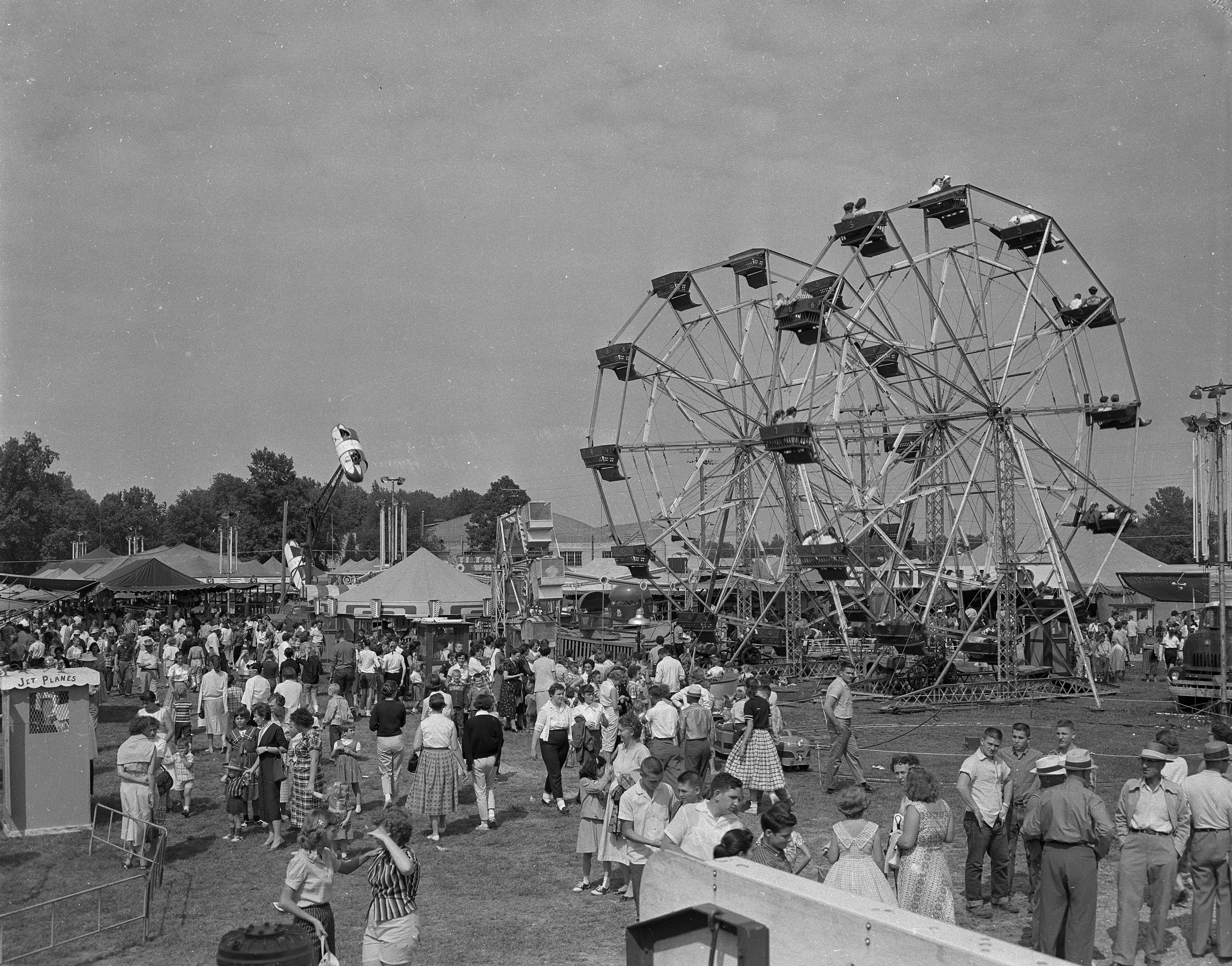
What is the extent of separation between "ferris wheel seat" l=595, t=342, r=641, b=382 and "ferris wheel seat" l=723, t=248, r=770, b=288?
384cm

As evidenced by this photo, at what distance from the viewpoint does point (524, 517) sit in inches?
1227

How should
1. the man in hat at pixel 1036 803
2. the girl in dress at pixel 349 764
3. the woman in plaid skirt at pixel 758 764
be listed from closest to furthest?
1. the man in hat at pixel 1036 803
2. the woman in plaid skirt at pixel 758 764
3. the girl in dress at pixel 349 764

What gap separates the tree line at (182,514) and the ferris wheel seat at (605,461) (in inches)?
1526

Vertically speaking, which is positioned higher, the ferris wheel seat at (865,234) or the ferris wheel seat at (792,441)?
the ferris wheel seat at (865,234)

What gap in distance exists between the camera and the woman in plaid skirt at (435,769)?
424 inches

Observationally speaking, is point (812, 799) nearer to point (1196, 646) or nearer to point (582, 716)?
point (582, 716)

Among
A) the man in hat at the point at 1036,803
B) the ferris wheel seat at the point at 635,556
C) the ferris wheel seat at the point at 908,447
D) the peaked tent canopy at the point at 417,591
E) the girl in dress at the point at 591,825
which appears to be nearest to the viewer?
the man in hat at the point at 1036,803

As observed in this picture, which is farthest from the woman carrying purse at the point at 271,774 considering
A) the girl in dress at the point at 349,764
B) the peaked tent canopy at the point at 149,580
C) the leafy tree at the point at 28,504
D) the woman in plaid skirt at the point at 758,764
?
the leafy tree at the point at 28,504

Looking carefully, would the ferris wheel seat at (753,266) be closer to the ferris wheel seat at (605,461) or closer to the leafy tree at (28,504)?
the ferris wheel seat at (605,461)

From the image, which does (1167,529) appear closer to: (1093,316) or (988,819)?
(1093,316)

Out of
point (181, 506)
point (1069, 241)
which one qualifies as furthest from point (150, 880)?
point (181, 506)

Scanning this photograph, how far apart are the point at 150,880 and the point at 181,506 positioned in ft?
375

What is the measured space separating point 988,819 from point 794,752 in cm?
633

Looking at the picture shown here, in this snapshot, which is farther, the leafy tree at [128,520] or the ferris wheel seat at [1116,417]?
the leafy tree at [128,520]
